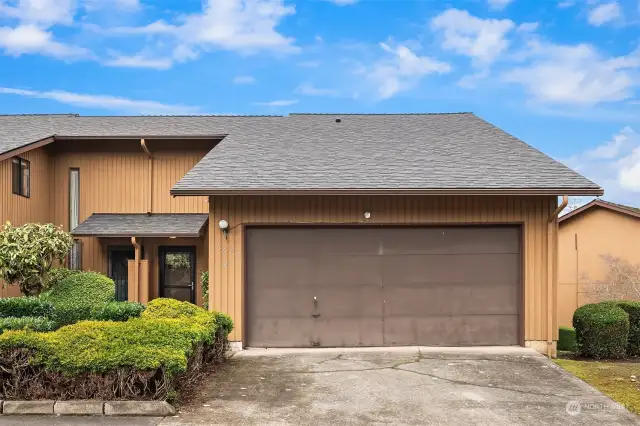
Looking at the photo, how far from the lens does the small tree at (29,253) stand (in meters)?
12.5

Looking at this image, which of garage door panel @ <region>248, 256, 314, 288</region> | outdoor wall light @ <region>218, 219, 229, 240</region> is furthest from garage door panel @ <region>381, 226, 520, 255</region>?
outdoor wall light @ <region>218, 219, 229, 240</region>

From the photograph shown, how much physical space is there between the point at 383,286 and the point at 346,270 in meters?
0.76

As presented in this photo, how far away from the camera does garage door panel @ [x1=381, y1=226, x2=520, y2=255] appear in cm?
1141

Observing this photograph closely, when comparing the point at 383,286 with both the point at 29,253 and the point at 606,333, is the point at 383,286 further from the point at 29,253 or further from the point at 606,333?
the point at 29,253

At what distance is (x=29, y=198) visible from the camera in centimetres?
1452

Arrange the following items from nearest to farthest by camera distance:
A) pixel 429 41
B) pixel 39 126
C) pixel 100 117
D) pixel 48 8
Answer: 1. pixel 39 126
2. pixel 100 117
3. pixel 48 8
4. pixel 429 41

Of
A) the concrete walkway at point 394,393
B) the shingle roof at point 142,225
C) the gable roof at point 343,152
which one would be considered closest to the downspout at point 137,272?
the shingle roof at point 142,225

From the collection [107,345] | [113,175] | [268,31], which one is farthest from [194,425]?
[268,31]

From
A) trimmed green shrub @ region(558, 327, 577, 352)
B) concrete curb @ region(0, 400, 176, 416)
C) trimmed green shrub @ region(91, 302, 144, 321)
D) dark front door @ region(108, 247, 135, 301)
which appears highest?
dark front door @ region(108, 247, 135, 301)

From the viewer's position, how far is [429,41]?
25.7m

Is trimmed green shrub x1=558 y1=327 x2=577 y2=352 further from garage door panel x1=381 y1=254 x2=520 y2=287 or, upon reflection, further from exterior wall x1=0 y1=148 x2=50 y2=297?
exterior wall x1=0 y1=148 x2=50 y2=297

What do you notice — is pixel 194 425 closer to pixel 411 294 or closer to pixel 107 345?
pixel 107 345

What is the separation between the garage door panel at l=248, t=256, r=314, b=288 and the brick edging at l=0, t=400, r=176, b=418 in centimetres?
454

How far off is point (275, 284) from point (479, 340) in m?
3.98
